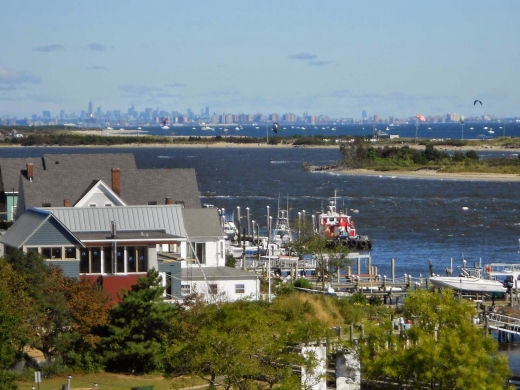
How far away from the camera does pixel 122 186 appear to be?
46812 mm

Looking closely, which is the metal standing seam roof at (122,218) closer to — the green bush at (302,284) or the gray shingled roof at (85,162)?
the green bush at (302,284)

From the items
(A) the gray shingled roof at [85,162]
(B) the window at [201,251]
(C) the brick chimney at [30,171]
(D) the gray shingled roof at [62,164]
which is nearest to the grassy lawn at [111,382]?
(B) the window at [201,251]

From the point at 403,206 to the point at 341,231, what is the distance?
3036 centimetres

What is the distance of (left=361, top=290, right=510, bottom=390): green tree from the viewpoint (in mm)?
25062

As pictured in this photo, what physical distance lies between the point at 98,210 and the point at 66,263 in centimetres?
359

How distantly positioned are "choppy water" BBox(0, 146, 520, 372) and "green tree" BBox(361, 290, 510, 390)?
29.9 m

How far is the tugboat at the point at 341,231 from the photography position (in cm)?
6875

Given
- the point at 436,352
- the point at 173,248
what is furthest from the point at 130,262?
the point at 436,352

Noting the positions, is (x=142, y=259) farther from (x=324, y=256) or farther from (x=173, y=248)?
(x=324, y=256)

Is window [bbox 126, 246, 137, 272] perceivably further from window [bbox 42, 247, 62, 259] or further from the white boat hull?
the white boat hull

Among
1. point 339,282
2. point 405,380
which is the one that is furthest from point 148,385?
point 339,282

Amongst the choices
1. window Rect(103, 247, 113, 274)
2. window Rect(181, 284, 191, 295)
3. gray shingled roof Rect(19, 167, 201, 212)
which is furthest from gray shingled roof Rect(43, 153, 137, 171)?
window Rect(103, 247, 113, 274)

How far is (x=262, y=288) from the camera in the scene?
142 ft

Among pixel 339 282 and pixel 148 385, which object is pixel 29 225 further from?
pixel 339 282
